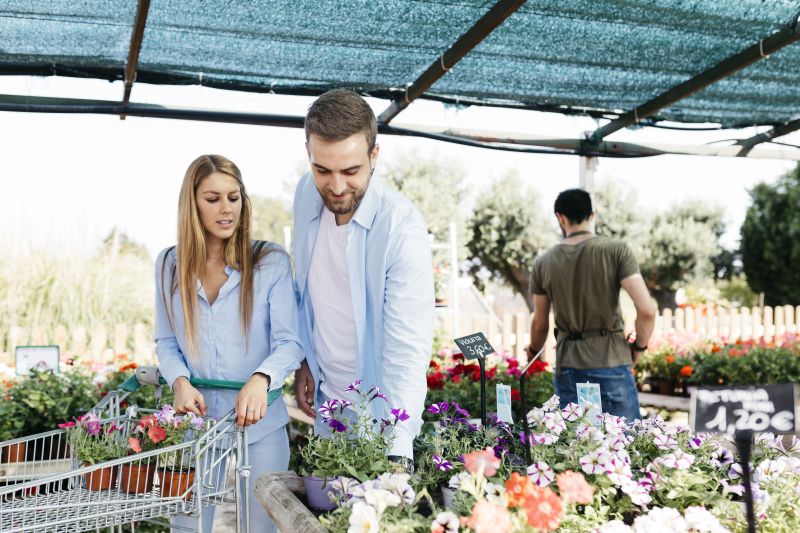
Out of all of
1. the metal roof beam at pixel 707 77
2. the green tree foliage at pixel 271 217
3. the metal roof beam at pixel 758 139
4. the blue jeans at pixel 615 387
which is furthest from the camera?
the green tree foliage at pixel 271 217

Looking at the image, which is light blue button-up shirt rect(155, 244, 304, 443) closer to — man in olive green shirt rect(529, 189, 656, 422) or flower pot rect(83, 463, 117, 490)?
flower pot rect(83, 463, 117, 490)

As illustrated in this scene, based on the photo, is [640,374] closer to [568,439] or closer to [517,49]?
[517,49]

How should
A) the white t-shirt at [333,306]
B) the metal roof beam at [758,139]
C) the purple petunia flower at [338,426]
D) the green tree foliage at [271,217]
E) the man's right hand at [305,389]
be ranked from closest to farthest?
the purple petunia flower at [338,426] < the white t-shirt at [333,306] < the man's right hand at [305,389] < the metal roof beam at [758,139] < the green tree foliage at [271,217]

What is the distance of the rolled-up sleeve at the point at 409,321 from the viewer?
1.78 meters

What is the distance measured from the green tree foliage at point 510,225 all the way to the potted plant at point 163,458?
18445 millimetres

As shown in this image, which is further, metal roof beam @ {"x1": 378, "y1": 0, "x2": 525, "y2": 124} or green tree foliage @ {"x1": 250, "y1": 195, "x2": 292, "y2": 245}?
green tree foliage @ {"x1": 250, "y1": 195, "x2": 292, "y2": 245}

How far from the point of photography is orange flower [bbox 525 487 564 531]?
107cm

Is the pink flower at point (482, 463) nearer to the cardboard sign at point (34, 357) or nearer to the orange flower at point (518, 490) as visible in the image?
the orange flower at point (518, 490)

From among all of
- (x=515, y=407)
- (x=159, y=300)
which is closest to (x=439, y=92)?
(x=515, y=407)

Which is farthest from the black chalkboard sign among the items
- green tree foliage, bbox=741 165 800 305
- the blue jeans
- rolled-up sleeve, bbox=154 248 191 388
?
green tree foliage, bbox=741 165 800 305

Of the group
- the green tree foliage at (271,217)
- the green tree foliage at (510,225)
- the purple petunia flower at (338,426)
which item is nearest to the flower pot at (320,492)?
the purple petunia flower at (338,426)

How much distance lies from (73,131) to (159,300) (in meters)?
21.6

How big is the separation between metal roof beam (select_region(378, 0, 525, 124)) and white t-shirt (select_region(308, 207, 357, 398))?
1156mm

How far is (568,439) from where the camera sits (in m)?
1.65
